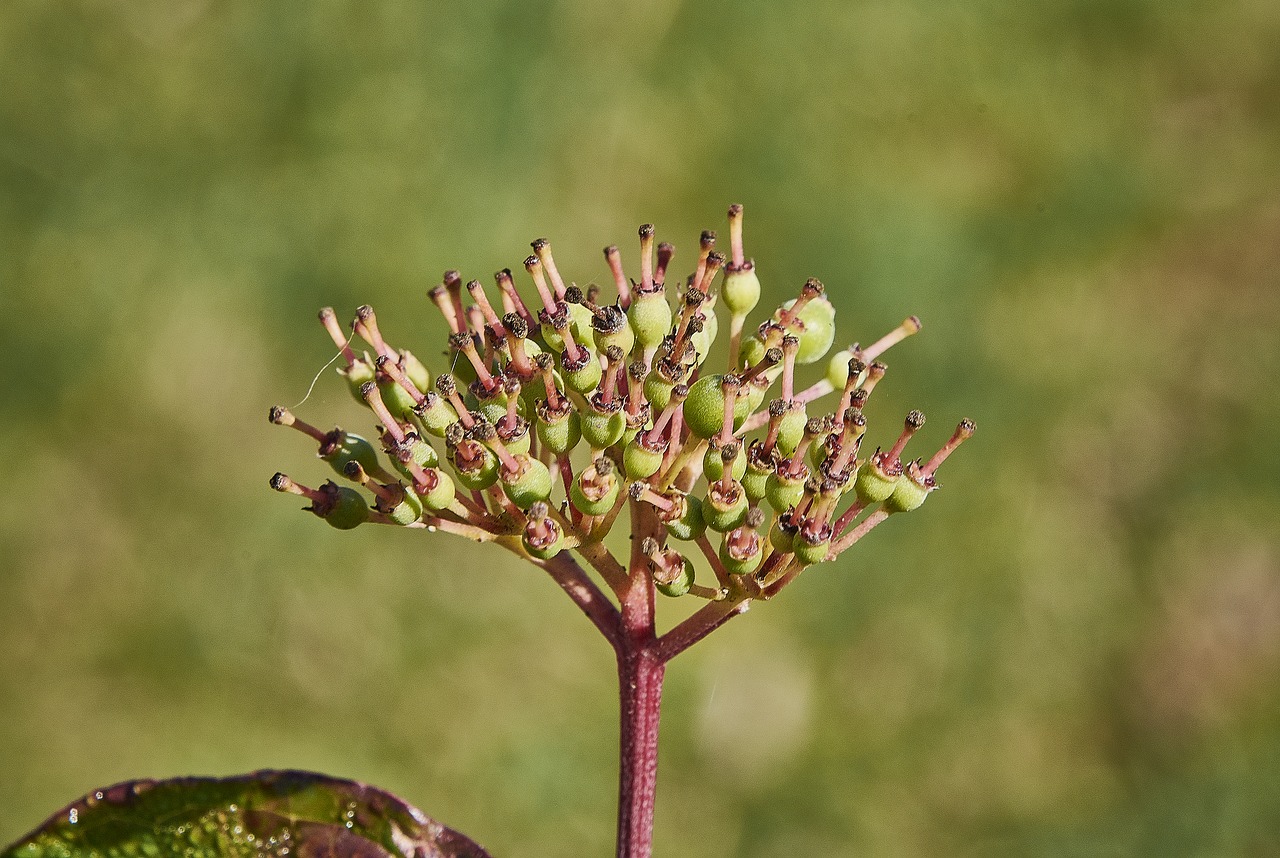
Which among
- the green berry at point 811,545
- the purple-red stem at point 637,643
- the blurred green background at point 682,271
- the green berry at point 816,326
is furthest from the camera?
the blurred green background at point 682,271

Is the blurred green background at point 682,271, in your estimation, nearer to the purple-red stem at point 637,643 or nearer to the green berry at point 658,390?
the purple-red stem at point 637,643

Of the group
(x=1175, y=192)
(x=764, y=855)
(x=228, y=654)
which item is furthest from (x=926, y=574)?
(x=228, y=654)

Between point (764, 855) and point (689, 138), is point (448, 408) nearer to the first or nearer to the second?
point (764, 855)

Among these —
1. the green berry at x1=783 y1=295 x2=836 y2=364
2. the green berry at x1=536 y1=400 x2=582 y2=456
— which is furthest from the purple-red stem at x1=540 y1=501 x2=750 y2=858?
the green berry at x1=783 y1=295 x2=836 y2=364

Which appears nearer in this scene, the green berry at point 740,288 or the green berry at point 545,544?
the green berry at point 545,544

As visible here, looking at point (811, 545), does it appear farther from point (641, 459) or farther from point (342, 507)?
point (342, 507)

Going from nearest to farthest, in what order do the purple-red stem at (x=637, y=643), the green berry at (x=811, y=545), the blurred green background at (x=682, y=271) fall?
the green berry at (x=811, y=545) < the purple-red stem at (x=637, y=643) < the blurred green background at (x=682, y=271)

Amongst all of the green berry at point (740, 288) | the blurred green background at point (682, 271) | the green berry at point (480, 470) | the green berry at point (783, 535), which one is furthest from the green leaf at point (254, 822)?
the blurred green background at point (682, 271)
